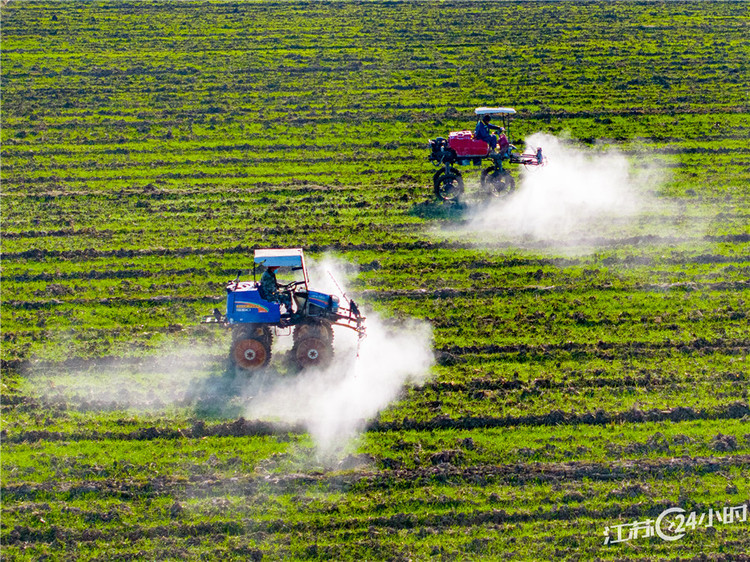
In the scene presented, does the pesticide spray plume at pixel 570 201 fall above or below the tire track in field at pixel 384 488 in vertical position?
→ above

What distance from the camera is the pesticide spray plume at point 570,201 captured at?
19.0m

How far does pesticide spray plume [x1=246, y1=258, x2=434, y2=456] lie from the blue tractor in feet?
1.57

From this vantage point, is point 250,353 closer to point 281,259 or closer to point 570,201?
point 281,259

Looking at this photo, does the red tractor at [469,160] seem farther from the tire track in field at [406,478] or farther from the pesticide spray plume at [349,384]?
the tire track in field at [406,478]

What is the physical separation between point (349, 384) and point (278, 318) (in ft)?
6.10

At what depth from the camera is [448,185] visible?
813 inches

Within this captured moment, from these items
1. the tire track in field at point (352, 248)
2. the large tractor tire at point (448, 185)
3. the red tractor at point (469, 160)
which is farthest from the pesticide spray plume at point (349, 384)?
the red tractor at point (469, 160)

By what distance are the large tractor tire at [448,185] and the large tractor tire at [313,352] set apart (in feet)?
27.4

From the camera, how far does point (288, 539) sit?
1082 cm

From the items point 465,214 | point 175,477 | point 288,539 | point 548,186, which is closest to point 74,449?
point 175,477

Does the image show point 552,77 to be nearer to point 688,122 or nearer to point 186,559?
point 688,122

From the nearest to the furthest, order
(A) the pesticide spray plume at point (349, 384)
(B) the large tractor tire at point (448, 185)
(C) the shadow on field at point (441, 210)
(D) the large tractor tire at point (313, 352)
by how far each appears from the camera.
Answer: (A) the pesticide spray plume at point (349, 384) → (D) the large tractor tire at point (313, 352) → (C) the shadow on field at point (441, 210) → (B) the large tractor tire at point (448, 185)

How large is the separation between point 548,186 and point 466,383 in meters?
9.40

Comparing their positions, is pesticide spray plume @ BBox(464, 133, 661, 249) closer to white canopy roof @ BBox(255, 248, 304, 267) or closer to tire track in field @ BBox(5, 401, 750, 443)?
tire track in field @ BBox(5, 401, 750, 443)
